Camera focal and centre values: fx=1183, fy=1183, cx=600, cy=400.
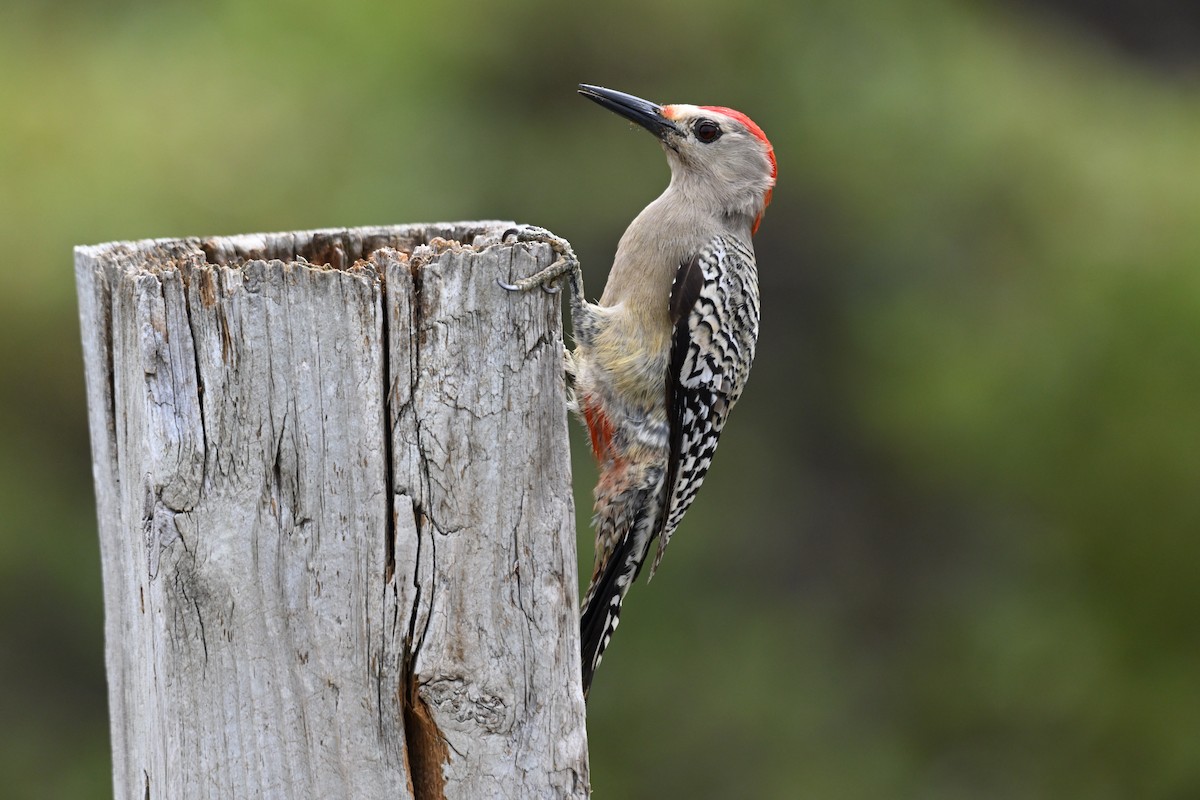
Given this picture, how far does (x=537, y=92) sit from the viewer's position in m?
6.29

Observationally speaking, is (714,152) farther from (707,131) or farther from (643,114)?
(643,114)

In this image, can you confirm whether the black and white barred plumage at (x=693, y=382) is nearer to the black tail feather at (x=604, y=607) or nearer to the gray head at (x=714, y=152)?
the black tail feather at (x=604, y=607)

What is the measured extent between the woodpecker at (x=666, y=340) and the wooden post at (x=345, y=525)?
83cm

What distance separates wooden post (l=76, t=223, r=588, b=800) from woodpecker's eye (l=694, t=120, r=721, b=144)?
195 centimetres

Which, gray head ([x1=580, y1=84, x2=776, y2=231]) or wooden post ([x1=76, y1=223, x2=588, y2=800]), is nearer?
wooden post ([x1=76, y1=223, x2=588, y2=800])

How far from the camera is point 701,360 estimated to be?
131 inches

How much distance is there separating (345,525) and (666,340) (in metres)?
1.63

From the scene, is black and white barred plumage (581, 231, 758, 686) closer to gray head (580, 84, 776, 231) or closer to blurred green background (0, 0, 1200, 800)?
gray head (580, 84, 776, 231)

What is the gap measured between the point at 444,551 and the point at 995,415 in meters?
4.79

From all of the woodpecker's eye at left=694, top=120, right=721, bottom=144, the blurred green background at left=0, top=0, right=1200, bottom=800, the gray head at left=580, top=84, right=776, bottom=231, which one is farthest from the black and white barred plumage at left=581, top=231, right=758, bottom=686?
the blurred green background at left=0, top=0, right=1200, bottom=800

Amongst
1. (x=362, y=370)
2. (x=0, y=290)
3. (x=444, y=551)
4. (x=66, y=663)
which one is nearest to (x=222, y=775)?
(x=444, y=551)

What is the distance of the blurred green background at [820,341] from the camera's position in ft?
17.9

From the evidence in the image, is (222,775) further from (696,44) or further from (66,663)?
(696,44)

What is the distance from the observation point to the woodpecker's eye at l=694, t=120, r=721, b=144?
3744 mm
